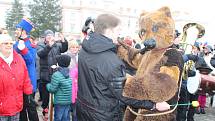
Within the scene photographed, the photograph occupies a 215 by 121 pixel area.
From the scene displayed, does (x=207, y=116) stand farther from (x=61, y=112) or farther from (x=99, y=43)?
(x=99, y=43)

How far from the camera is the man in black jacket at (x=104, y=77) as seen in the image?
10.9 feet

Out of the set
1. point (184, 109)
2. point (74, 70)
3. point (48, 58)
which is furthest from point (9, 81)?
point (184, 109)

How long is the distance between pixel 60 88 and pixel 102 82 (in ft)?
8.37

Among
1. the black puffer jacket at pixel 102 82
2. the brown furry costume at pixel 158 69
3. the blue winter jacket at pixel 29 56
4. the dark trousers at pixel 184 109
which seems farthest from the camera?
the dark trousers at pixel 184 109

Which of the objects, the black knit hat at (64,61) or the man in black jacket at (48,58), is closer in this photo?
the black knit hat at (64,61)

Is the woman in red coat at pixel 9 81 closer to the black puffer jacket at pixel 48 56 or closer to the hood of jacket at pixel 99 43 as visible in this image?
the hood of jacket at pixel 99 43

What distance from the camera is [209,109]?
971 cm

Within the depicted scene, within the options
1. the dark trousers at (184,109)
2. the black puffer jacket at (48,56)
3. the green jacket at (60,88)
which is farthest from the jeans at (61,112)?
the dark trousers at (184,109)

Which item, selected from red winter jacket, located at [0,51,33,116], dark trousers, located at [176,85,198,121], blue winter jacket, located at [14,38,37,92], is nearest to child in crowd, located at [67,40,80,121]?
blue winter jacket, located at [14,38,37,92]

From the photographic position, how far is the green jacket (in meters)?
5.69

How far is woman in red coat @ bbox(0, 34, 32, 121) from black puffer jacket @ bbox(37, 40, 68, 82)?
2.34 metres

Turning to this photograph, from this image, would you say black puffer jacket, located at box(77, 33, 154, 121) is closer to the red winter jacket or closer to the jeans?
the red winter jacket

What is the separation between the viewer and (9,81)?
4.47 meters

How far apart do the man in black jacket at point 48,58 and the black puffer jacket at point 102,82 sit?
141 inches
